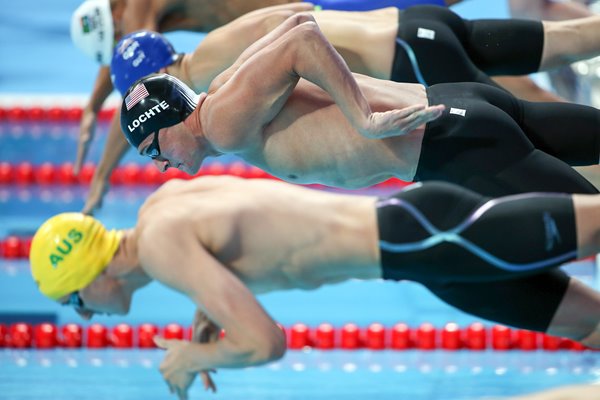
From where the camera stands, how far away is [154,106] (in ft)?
12.0

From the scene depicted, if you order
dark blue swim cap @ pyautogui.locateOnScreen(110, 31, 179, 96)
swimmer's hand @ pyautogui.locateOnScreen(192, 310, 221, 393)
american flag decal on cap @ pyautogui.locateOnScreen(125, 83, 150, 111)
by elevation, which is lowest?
swimmer's hand @ pyautogui.locateOnScreen(192, 310, 221, 393)

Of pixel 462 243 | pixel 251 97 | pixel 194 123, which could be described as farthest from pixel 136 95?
pixel 462 243

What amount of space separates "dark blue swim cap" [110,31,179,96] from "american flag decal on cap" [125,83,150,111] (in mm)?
949

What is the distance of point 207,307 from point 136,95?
94cm

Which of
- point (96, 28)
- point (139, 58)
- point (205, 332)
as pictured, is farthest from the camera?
point (96, 28)

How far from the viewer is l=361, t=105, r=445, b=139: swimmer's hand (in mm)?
3396

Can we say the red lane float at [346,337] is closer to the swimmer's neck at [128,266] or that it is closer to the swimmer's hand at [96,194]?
the swimmer's hand at [96,194]

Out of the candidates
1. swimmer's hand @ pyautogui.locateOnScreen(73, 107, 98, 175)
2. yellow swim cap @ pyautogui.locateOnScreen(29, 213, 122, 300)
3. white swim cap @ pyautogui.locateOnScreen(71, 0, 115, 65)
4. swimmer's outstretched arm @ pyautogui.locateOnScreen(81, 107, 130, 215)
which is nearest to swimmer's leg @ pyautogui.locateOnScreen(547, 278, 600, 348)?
yellow swim cap @ pyautogui.locateOnScreen(29, 213, 122, 300)

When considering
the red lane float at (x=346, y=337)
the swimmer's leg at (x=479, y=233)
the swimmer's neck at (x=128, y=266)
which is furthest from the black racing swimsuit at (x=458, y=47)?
the red lane float at (x=346, y=337)

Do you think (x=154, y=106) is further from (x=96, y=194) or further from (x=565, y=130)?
(x=96, y=194)

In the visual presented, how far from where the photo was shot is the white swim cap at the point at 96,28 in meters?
5.72

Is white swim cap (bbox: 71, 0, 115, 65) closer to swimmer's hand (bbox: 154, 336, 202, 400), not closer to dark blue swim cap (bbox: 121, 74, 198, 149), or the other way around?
dark blue swim cap (bbox: 121, 74, 198, 149)

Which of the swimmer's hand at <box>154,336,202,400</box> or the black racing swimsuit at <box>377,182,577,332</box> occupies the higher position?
the black racing swimsuit at <box>377,182,577,332</box>

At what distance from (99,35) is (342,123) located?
2.48 m
